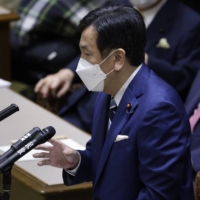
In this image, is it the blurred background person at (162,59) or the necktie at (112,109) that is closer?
the necktie at (112,109)

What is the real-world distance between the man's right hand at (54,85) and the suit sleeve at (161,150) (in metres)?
1.36

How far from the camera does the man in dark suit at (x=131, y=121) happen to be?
1530mm

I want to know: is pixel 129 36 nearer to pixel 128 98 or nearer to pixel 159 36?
pixel 128 98

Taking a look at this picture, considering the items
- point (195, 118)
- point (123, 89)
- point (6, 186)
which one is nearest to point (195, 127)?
point (195, 118)

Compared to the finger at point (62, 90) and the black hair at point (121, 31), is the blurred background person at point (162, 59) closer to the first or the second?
the finger at point (62, 90)

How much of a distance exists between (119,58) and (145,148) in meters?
0.24

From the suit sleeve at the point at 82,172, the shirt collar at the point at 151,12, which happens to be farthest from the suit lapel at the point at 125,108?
the shirt collar at the point at 151,12

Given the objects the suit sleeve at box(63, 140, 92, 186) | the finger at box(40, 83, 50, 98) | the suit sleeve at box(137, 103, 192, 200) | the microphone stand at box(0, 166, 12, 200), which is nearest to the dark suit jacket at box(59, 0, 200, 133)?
the finger at box(40, 83, 50, 98)

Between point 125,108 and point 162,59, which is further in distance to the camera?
point 162,59

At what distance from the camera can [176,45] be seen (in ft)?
9.35

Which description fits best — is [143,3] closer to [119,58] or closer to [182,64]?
[182,64]

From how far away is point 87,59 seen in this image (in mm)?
1632

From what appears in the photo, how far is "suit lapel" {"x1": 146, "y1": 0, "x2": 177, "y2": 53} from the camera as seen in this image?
9.52 ft

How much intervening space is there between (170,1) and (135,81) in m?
1.40
